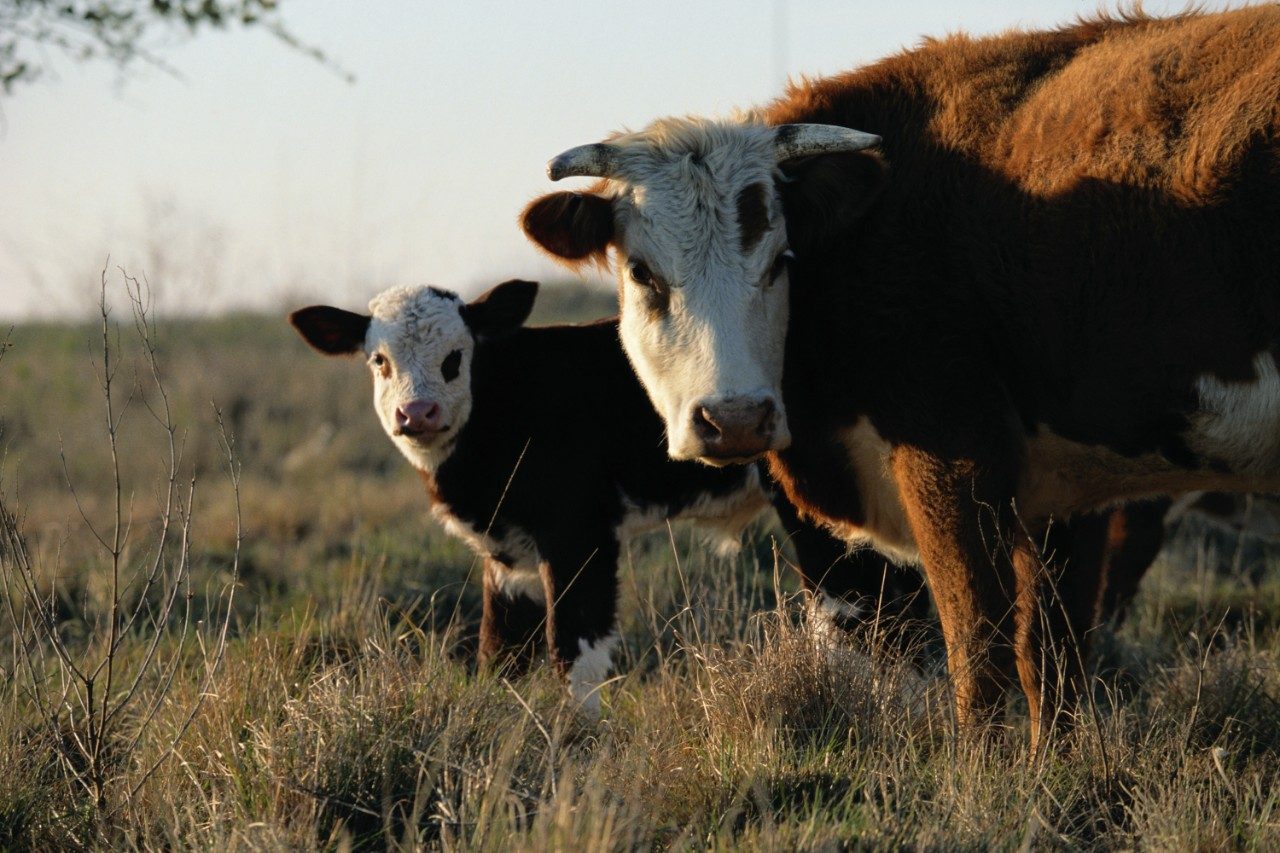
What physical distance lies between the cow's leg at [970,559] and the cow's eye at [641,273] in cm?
105

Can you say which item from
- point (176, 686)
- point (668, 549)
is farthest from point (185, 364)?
point (176, 686)

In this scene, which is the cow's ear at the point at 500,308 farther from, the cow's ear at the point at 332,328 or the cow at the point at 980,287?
the cow at the point at 980,287

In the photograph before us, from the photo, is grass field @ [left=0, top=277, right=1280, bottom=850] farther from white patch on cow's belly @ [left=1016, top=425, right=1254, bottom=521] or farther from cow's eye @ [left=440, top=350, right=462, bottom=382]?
cow's eye @ [left=440, top=350, right=462, bottom=382]

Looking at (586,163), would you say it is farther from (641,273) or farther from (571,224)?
(641,273)

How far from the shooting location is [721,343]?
4793mm

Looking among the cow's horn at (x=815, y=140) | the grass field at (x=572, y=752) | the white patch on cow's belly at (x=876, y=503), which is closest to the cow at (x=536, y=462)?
the grass field at (x=572, y=752)

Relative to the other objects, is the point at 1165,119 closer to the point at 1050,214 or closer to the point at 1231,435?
the point at 1050,214

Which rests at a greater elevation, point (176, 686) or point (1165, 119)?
point (1165, 119)

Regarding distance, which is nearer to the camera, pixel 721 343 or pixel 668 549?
pixel 721 343

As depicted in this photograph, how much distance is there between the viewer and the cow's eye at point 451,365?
673 cm

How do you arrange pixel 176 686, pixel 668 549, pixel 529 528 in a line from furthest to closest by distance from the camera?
pixel 668 549 < pixel 529 528 < pixel 176 686

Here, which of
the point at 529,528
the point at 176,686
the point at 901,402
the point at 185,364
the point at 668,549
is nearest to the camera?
the point at 901,402

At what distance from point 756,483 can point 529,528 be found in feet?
3.59

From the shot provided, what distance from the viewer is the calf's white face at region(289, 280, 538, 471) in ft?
21.5
